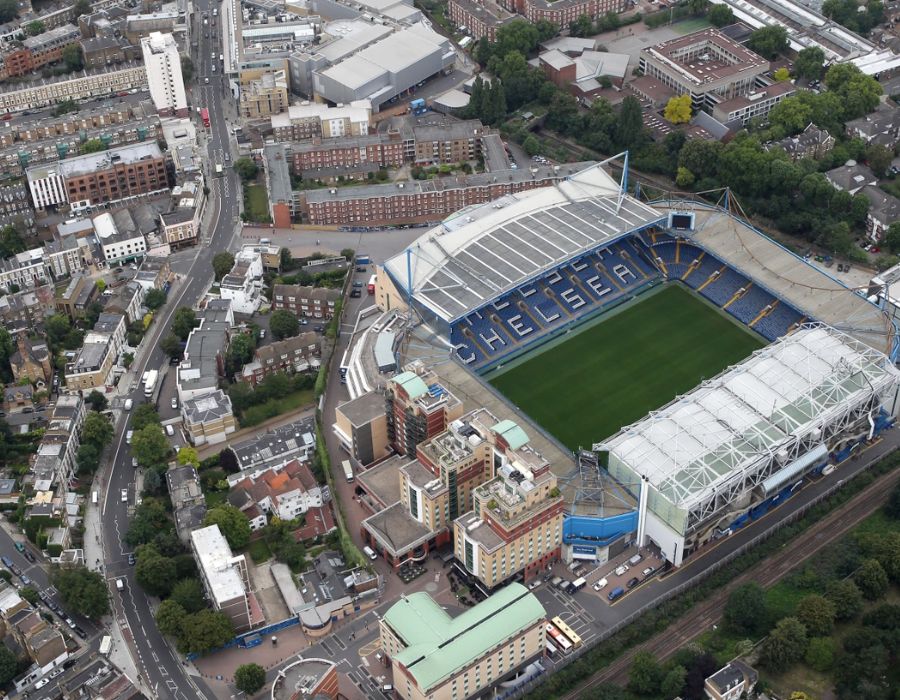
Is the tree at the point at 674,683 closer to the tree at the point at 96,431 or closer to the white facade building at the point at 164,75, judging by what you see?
the tree at the point at 96,431

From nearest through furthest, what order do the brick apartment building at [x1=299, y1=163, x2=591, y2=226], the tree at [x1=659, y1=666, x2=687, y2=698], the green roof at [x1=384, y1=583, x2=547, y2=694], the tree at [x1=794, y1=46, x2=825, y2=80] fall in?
the green roof at [x1=384, y1=583, x2=547, y2=694] → the tree at [x1=659, y1=666, x2=687, y2=698] → the brick apartment building at [x1=299, y1=163, x2=591, y2=226] → the tree at [x1=794, y1=46, x2=825, y2=80]

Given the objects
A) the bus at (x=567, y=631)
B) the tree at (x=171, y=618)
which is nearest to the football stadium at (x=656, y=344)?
the bus at (x=567, y=631)

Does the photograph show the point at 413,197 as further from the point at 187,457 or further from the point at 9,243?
the point at 187,457

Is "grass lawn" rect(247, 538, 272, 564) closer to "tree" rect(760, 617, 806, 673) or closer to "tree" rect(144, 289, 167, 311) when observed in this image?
"tree" rect(144, 289, 167, 311)

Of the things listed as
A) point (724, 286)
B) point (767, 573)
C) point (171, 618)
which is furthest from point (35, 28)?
point (767, 573)

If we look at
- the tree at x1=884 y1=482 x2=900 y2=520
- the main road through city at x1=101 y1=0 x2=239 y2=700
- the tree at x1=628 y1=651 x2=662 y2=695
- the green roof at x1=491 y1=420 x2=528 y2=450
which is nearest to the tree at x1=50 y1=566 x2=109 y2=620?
the main road through city at x1=101 y1=0 x2=239 y2=700

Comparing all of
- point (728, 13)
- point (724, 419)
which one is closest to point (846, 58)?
point (728, 13)

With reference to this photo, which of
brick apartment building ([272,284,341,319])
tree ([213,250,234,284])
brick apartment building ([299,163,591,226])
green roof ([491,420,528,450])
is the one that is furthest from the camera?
brick apartment building ([299,163,591,226])
